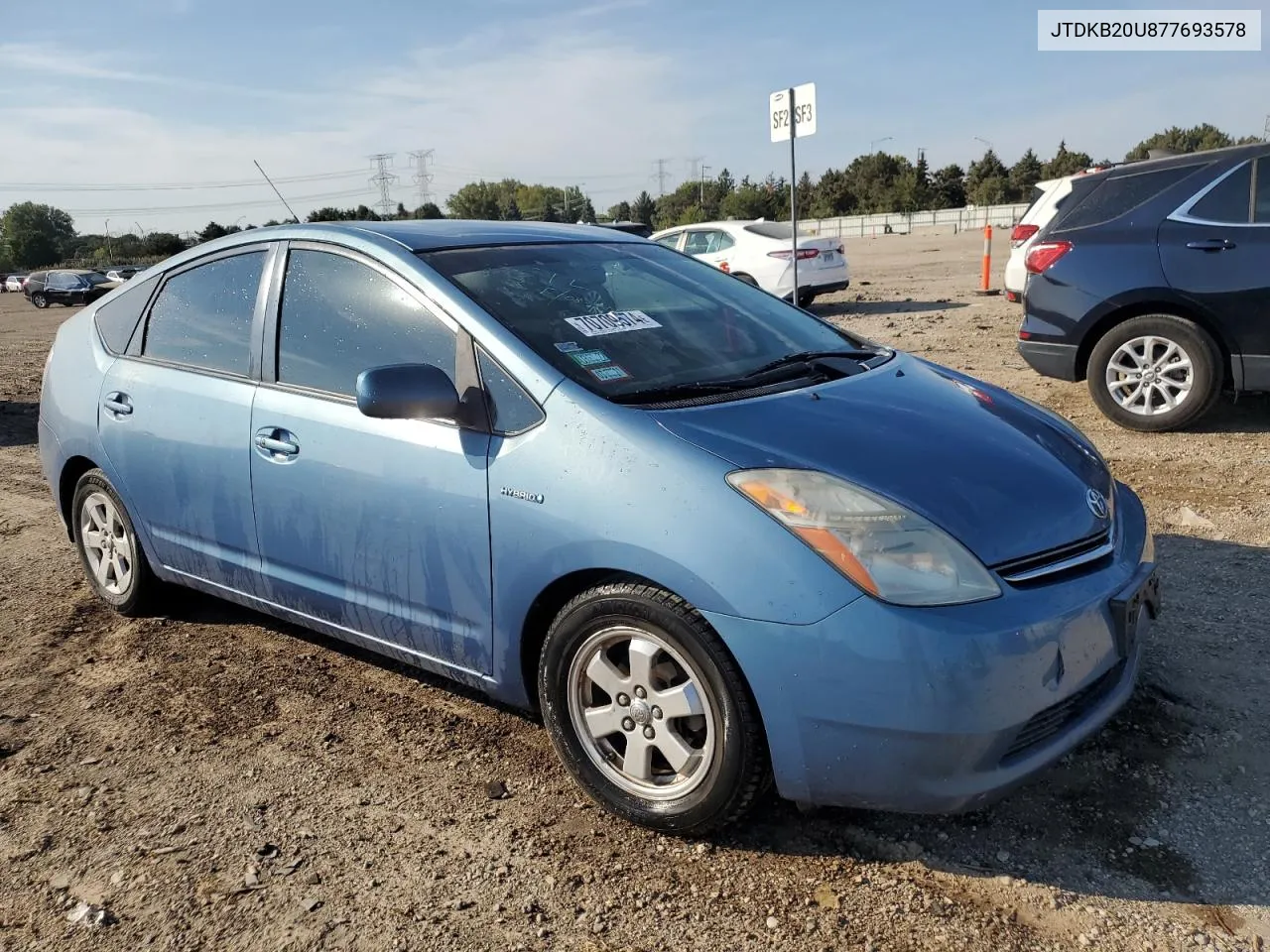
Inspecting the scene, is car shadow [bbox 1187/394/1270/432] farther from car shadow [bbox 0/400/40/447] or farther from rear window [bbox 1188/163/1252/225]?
car shadow [bbox 0/400/40/447]

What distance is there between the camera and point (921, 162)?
89.2 meters

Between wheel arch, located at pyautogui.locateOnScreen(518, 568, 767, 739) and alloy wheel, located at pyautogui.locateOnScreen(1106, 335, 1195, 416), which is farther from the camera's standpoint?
alloy wheel, located at pyautogui.locateOnScreen(1106, 335, 1195, 416)

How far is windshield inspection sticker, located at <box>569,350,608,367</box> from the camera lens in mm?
2826

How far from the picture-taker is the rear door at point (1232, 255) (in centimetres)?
579

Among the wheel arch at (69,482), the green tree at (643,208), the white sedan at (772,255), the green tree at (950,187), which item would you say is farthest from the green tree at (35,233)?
the wheel arch at (69,482)

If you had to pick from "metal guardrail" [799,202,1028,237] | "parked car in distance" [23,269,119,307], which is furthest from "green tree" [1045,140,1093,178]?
"parked car in distance" [23,269,119,307]

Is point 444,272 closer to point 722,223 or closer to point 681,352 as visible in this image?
point 681,352

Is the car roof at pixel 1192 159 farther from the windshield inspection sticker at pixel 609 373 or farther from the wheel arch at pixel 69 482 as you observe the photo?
the wheel arch at pixel 69 482

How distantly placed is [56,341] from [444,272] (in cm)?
252

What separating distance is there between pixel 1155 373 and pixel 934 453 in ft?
14.7

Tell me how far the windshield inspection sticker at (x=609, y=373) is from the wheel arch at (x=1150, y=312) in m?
4.64

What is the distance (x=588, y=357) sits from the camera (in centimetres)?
287

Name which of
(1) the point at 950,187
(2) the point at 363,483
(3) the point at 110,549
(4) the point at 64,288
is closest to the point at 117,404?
(3) the point at 110,549

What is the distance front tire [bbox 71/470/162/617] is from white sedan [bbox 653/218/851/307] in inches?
420
